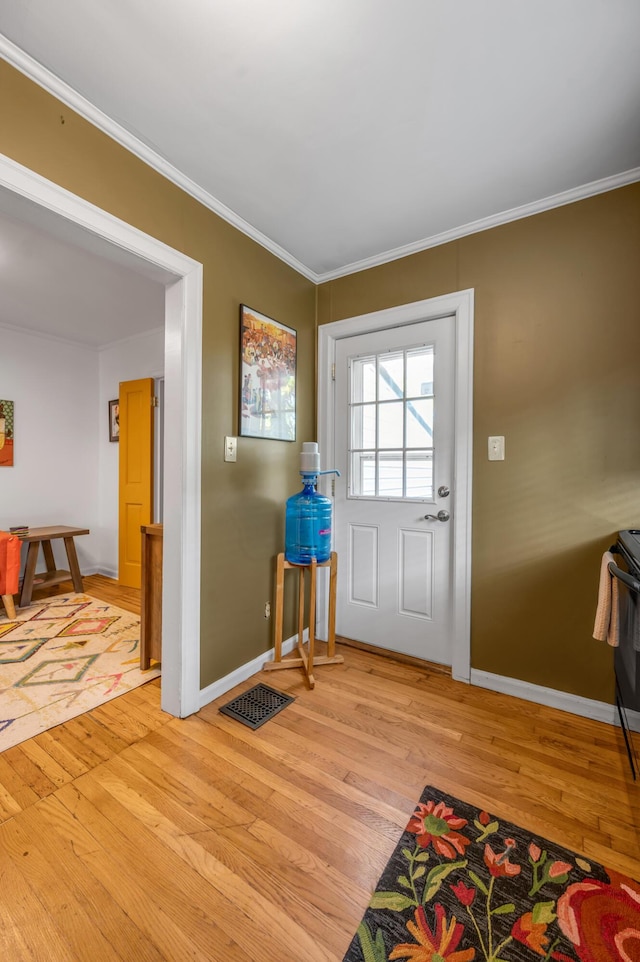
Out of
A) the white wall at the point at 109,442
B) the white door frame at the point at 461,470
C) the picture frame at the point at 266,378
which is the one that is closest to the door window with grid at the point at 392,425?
the white door frame at the point at 461,470

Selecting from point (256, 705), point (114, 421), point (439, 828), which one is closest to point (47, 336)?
point (114, 421)

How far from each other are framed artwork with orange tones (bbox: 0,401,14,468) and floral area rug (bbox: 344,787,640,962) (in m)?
4.25

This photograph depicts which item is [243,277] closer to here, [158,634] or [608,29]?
[608,29]

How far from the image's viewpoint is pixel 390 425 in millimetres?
2447

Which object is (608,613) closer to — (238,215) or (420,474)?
(420,474)

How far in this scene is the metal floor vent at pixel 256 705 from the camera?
1824 mm

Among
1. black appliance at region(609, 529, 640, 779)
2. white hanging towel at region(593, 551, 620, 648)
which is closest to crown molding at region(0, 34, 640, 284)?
black appliance at region(609, 529, 640, 779)

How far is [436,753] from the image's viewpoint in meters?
1.61

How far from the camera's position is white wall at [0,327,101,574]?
148 inches

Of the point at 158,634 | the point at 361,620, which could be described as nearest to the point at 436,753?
the point at 361,620

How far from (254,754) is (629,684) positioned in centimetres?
143

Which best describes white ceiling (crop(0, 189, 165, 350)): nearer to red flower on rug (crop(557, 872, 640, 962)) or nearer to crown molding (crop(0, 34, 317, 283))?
crown molding (crop(0, 34, 317, 283))

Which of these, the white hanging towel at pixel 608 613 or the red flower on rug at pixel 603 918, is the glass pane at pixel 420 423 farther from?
the red flower on rug at pixel 603 918

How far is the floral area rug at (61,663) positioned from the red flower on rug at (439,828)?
1551mm
